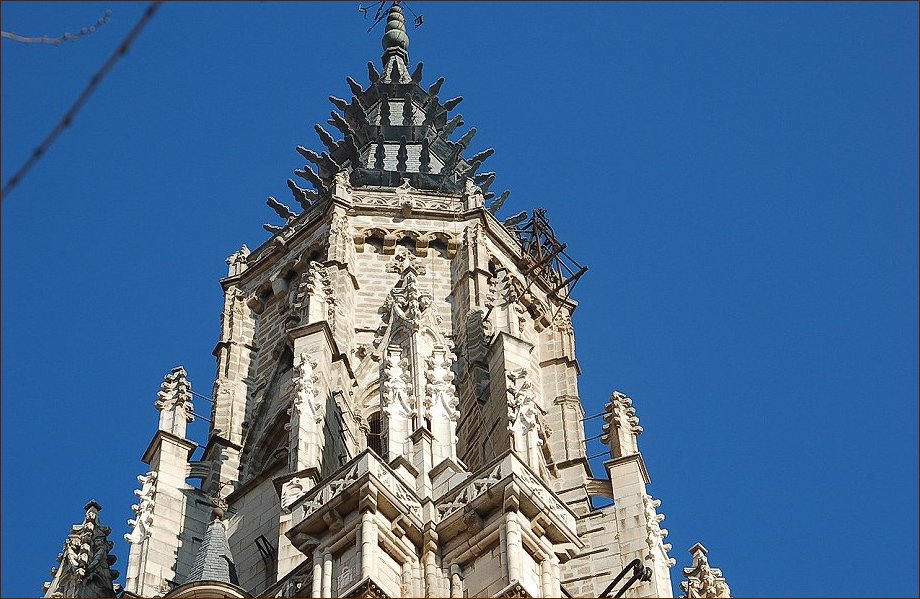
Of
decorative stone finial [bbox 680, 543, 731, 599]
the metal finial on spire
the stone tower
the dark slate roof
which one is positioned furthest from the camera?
the metal finial on spire

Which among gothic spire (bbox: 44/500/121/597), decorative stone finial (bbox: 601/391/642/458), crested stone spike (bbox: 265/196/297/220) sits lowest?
gothic spire (bbox: 44/500/121/597)

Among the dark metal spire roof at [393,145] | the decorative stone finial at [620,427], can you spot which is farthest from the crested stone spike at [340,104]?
the decorative stone finial at [620,427]

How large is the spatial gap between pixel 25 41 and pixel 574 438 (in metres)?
23.5

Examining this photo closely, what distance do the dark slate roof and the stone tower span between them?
4cm

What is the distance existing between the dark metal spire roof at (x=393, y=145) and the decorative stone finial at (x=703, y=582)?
1250 centimetres

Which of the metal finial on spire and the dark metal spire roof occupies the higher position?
the metal finial on spire

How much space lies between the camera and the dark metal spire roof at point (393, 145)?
37250 millimetres

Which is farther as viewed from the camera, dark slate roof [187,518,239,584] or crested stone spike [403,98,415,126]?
crested stone spike [403,98,415,126]

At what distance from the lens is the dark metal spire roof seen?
3725cm

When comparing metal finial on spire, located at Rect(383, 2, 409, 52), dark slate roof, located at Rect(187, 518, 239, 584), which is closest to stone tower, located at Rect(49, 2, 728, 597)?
dark slate roof, located at Rect(187, 518, 239, 584)

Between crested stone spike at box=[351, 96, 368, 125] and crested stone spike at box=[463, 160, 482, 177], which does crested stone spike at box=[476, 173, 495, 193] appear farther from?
crested stone spike at box=[351, 96, 368, 125]

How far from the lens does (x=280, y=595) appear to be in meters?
22.1

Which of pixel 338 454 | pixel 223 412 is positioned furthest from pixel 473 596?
→ pixel 223 412

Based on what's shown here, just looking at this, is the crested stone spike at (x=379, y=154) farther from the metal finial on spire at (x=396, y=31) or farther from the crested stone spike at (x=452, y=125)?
the metal finial on spire at (x=396, y=31)
